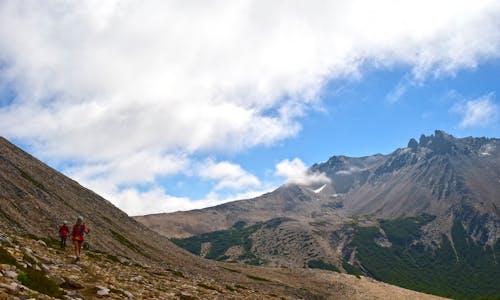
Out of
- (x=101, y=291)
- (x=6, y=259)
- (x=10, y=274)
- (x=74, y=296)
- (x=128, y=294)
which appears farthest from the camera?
(x=128, y=294)

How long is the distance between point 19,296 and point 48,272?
331 inches

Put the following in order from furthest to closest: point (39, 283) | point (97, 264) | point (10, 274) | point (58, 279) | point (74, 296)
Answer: point (97, 264) < point (58, 279) < point (74, 296) < point (39, 283) < point (10, 274)

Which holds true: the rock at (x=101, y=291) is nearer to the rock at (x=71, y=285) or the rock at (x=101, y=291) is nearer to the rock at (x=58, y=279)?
the rock at (x=71, y=285)

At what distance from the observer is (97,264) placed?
36.8 metres

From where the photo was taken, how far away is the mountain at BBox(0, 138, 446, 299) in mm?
21609

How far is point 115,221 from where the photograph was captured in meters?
106

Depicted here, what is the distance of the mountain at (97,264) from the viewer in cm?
2161

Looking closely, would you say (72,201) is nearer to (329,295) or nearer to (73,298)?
(329,295)

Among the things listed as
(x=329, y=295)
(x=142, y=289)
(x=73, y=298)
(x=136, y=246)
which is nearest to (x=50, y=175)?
(x=136, y=246)

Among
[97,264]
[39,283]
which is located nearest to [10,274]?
[39,283]

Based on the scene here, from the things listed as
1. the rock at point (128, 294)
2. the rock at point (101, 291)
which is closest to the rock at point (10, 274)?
the rock at point (101, 291)

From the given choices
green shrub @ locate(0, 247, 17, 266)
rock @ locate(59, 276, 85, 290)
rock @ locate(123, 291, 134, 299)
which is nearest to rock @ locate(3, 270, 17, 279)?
green shrub @ locate(0, 247, 17, 266)

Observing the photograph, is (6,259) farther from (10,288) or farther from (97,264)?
(97,264)

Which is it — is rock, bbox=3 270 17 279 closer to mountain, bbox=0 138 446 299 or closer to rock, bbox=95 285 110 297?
mountain, bbox=0 138 446 299
